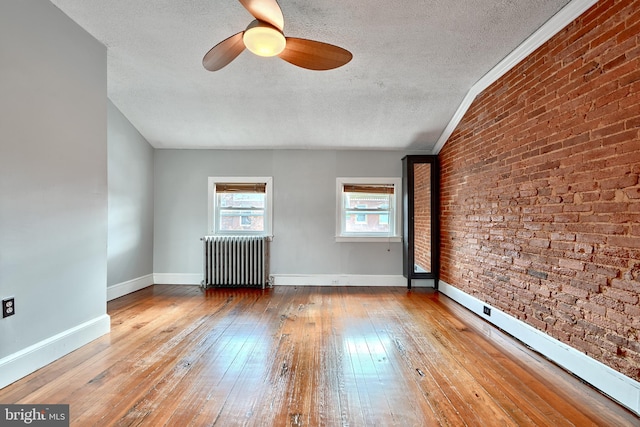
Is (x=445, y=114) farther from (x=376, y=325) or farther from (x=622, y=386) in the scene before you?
(x=622, y=386)

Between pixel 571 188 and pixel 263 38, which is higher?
pixel 263 38

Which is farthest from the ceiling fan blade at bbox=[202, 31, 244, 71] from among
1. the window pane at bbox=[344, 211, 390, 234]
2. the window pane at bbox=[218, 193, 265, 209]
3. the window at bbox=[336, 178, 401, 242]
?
the window pane at bbox=[344, 211, 390, 234]

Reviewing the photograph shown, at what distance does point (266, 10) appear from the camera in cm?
193

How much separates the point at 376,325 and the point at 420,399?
1.44 meters

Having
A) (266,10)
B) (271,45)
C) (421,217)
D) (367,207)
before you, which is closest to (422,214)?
(421,217)

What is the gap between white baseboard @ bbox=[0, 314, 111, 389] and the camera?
222 centimetres

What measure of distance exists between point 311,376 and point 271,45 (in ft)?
7.30

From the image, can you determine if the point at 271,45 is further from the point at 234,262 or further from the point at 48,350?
the point at 234,262

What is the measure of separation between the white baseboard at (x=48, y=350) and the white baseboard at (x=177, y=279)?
226 centimetres

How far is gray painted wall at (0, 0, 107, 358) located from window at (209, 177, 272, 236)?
94.3 inches

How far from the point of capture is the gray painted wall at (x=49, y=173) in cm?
229

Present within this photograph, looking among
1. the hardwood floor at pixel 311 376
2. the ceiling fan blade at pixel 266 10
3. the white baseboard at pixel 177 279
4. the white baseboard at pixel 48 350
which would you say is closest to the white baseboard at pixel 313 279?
the white baseboard at pixel 177 279

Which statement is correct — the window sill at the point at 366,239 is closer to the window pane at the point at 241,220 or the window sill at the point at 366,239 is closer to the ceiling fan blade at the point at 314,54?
the window pane at the point at 241,220

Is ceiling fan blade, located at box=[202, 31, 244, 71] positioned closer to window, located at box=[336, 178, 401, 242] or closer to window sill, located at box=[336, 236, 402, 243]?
window, located at box=[336, 178, 401, 242]
